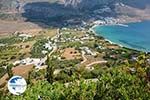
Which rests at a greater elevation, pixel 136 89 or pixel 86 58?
pixel 136 89

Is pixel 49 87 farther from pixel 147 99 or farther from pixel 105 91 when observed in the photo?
pixel 147 99

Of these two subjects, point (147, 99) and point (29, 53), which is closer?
point (147, 99)

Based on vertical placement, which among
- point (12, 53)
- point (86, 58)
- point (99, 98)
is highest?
point (99, 98)

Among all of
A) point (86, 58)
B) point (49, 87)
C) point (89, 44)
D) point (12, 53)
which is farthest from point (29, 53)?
point (49, 87)

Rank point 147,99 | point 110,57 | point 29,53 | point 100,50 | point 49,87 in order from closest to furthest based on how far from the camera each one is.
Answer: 1. point 147,99
2. point 49,87
3. point 110,57
4. point 100,50
5. point 29,53

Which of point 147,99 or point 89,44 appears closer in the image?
point 147,99

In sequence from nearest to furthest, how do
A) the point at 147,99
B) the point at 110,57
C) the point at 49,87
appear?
the point at 147,99 → the point at 49,87 → the point at 110,57

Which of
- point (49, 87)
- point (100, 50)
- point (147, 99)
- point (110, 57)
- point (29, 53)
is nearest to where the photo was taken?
point (147, 99)

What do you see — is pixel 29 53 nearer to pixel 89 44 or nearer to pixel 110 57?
pixel 89 44

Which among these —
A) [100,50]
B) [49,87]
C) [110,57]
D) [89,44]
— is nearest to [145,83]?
[49,87]
